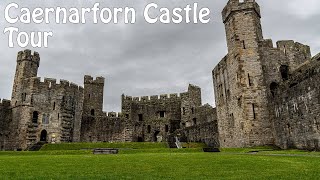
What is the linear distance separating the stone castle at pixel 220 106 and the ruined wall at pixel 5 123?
0.14 metres

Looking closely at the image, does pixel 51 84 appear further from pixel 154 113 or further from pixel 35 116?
pixel 154 113

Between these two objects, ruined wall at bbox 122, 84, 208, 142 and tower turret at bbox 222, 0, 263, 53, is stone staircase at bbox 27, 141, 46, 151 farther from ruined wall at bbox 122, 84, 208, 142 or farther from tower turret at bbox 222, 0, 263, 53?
tower turret at bbox 222, 0, 263, 53

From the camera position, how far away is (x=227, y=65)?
37281mm

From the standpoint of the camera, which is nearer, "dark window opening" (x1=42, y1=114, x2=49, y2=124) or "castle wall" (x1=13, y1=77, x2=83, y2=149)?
"castle wall" (x1=13, y1=77, x2=83, y2=149)

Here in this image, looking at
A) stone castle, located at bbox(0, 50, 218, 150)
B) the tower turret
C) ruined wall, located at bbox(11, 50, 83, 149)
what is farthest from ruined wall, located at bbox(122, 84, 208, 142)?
the tower turret

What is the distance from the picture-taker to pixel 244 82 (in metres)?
33.0

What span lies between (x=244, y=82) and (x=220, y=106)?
25.7ft

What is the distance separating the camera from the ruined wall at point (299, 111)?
2411cm

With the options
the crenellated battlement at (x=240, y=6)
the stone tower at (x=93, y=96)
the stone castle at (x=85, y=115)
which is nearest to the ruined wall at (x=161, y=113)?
the stone castle at (x=85, y=115)

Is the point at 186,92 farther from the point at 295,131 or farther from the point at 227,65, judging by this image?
the point at 295,131

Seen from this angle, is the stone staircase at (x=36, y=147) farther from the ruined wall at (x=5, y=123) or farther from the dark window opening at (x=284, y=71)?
the dark window opening at (x=284, y=71)

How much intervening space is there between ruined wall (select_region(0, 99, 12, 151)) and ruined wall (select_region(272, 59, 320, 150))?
3837 cm

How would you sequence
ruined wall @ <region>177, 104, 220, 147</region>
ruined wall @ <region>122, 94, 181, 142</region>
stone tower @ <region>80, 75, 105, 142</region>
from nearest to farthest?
ruined wall @ <region>177, 104, 220, 147</region>, stone tower @ <region>80, 75, 105, 142</region>, ruined wall @ <region>122, 94, 181, 142</region>

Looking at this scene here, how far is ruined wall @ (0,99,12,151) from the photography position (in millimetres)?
43231
